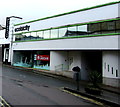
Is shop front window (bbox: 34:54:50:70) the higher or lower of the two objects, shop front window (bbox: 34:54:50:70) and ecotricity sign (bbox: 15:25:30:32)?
the lower

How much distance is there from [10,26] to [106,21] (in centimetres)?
2105

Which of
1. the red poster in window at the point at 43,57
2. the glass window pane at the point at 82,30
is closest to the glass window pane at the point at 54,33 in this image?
the red poster in window at the point at 43,57

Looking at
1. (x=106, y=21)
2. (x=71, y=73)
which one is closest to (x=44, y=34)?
(x=71, y=73)

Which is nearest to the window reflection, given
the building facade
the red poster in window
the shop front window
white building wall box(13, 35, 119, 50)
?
the building facade

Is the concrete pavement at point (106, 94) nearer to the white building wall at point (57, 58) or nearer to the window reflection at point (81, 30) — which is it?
the white building wall at point (57, 58)

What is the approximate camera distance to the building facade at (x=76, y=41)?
14422mm

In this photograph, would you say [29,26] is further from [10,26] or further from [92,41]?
[92,41]

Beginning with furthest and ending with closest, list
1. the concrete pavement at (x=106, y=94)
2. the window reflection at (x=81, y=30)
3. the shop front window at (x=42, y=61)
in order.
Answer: the shop front window at (x=42, y=61)
the window reflection at (x=81, y=30)
the concrete pavement at (x=106, y=94)

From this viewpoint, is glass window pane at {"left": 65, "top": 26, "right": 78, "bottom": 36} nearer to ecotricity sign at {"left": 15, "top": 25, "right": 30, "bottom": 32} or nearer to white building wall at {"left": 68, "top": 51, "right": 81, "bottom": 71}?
white building wall at {"left": 68, "top": 51, "right": 81, "bottom": 71}

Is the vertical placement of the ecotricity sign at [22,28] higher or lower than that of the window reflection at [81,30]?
higher

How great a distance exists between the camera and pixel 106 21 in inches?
594

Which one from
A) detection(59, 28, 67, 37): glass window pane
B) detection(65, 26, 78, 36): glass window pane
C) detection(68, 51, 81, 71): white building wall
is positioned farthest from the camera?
detection(59, 28, 67, 37): glass window pane

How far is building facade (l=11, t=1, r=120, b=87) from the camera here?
47.3ft

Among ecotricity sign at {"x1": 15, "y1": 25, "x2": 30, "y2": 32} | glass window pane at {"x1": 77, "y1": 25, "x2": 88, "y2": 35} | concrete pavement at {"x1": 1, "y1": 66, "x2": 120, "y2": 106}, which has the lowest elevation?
concrete pavement at {"x1": 1, "y1": 66, "x2": 120, "y2": 106}
